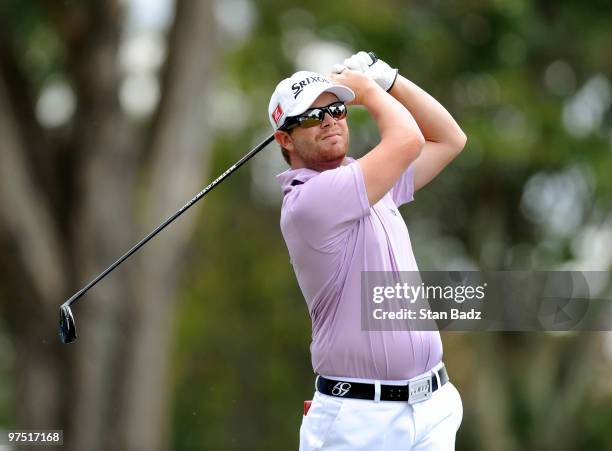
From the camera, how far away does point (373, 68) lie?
413 cm

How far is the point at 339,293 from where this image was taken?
376 centimetres

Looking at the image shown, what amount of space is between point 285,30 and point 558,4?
475 centimetres

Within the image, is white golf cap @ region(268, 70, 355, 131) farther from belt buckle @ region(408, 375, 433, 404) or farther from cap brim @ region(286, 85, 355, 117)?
belt buckle @ region(408, 375, 433, 404)

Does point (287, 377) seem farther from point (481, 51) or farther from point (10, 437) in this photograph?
point (10, 437)

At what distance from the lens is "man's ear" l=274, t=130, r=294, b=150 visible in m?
3.92

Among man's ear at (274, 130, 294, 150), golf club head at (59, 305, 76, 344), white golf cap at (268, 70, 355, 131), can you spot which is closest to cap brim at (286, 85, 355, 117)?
white golf cap at (268, 70, 355, 131)

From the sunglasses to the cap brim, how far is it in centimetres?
2

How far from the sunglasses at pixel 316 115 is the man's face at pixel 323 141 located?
0.5 inches

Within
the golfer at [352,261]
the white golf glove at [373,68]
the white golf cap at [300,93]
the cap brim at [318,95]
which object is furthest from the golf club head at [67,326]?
the white golf glove at [373,68]

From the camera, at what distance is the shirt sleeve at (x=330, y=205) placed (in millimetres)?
3604

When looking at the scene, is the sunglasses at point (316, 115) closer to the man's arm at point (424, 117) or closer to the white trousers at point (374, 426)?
the man's arm at point (424, 117)

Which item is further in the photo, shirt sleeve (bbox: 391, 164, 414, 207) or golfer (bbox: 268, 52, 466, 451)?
shirt sleeve (bbox: 391, 164, 414, 207)

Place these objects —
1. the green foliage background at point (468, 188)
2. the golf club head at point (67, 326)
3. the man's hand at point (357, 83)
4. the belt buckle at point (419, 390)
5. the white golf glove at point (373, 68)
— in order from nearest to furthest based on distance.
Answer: the belt buckle at point (419, 390)
the man's hand at point (357, 83)
the white golf glove at point (373, 68)
the golf club head at point (67, 326)
the green foliage background at point (468, 188)

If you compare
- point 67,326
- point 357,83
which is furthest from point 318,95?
point 67,326
